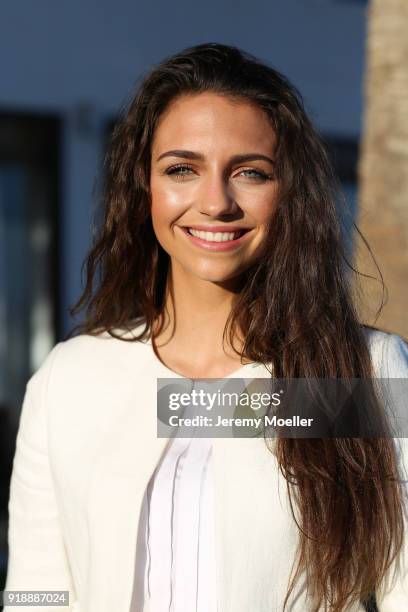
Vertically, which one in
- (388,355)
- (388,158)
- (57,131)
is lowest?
(388,355)

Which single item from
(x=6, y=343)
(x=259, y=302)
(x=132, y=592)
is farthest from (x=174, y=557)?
(x=6, y=343)

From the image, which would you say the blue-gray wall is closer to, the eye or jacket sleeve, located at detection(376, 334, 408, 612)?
the eye

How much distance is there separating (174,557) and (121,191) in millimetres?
947

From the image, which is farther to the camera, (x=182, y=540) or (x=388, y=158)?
(x=388, y=158)

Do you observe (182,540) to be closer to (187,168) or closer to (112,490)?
(112,490)

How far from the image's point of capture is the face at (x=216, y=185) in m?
2.35

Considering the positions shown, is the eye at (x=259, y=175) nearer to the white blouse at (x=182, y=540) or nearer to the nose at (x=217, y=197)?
the nose at (x=217, y=197)

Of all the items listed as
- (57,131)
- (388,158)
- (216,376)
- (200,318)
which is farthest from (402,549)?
(57,131)

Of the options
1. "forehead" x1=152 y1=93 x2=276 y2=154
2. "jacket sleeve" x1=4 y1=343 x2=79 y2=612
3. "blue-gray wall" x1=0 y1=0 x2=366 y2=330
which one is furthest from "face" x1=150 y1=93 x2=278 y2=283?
"blue-gray wall" x1=0 y1=0 x2=366 y2=330

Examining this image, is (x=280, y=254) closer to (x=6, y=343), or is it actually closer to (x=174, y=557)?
(x=174, y=557)

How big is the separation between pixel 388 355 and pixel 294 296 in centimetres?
26

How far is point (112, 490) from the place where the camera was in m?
2.39

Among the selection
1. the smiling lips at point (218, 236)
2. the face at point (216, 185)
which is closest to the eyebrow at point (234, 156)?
the face at point (216, 185)

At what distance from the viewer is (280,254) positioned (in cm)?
242
